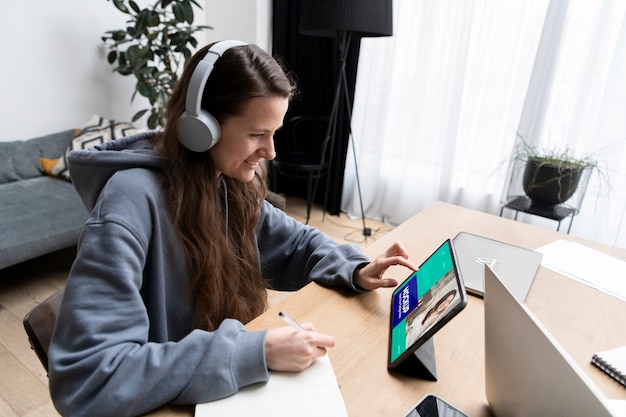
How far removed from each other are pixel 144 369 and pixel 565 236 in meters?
1.30

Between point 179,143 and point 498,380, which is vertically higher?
point 179,143

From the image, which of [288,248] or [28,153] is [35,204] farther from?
[288,248]

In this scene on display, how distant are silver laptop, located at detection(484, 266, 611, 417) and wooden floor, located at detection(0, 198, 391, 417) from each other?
4.85 ft

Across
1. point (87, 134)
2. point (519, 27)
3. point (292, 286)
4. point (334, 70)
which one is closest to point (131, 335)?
point (292, 286)

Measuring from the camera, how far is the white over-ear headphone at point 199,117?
2.64 ft

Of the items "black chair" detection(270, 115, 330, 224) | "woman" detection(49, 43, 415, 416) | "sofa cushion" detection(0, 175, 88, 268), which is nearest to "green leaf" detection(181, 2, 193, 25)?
"black chair" detection(270, 115, 330, 224)

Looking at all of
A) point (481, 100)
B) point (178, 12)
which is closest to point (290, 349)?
point (481, 100)

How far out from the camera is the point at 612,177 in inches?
87.7

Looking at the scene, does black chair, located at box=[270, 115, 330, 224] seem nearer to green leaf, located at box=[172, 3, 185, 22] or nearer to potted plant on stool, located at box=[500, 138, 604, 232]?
green leaf, located at box=[172, 3, 185, 22]

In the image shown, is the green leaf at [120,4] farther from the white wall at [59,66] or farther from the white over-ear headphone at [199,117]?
the white over-ear headphone at [199,117]

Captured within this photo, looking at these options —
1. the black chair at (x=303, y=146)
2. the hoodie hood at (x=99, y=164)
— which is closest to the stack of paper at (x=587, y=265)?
the hoodie hood at (x=99, y=164)

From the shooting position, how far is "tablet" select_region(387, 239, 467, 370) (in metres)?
0.61

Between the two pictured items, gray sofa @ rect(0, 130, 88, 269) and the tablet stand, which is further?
gray sofa @ rect(0, 130, 88, 269)

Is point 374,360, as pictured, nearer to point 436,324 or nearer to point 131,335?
point 436,324
